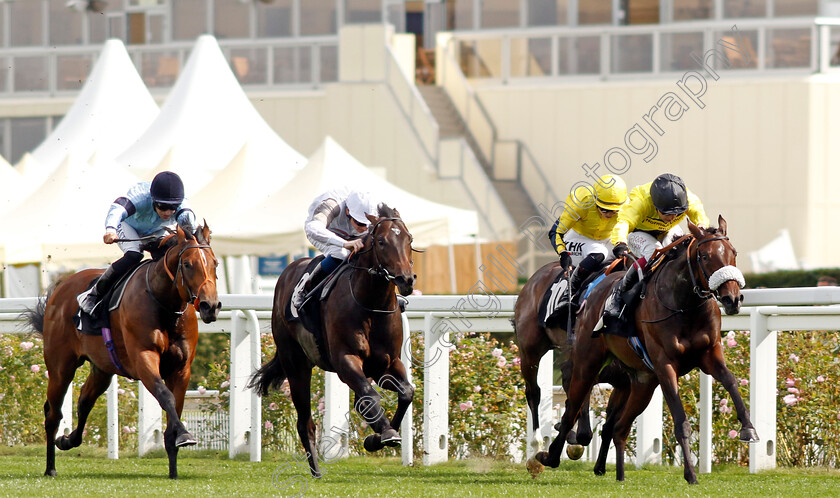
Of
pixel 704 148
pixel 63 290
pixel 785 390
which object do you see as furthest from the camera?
pixel 704 148

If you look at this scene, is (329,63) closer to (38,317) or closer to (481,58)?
(481,58)

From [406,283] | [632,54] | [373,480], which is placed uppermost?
[632,54]

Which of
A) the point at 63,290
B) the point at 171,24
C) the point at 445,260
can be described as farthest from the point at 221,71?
the point at 63,290

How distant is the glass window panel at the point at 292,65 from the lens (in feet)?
81.1

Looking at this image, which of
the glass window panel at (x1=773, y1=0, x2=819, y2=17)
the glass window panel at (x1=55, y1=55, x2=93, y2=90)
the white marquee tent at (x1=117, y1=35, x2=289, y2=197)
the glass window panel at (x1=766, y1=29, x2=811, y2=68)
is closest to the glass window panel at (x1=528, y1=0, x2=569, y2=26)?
the glass window panel at (x1=773, y1=0, x2=819, y2=17)

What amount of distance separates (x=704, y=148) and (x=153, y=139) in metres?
8.47

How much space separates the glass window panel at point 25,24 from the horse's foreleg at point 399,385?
73.7ft

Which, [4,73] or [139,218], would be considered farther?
[4,73]

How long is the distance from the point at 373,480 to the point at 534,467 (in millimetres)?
942

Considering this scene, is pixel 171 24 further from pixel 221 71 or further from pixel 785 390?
pixel 785 390

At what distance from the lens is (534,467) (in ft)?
26.0

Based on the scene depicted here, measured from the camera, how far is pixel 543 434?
28.3ft

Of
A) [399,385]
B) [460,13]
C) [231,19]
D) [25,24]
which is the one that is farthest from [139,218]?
[25,24]

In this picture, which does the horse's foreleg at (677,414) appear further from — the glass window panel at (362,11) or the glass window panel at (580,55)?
the glass window panel at (362,11)
